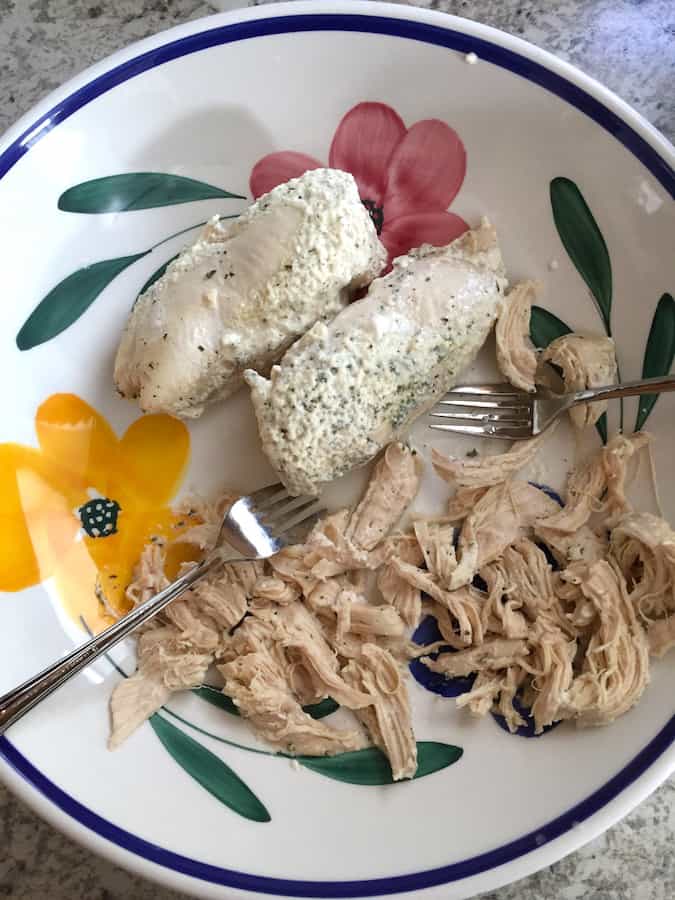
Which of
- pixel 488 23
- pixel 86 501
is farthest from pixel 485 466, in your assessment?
pixel 488 23

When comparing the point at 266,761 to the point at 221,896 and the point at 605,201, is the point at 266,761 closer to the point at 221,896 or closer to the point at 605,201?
the point at 221,896

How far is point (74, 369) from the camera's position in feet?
4.31

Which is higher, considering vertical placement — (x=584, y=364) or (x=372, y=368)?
(x=372, y=368)

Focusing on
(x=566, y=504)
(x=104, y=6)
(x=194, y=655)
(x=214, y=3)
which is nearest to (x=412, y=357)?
(x=566, y=504)

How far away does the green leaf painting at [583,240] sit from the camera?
128 centimetres

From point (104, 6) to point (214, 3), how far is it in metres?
0.20

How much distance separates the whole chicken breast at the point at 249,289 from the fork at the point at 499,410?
251 mm

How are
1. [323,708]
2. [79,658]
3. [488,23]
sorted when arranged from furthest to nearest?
[488,23], [323,708], [79,658]

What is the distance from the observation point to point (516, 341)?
51.2 inches

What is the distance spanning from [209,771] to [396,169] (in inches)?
39.1

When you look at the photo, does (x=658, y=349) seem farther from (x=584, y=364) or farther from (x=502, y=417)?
(x=502, y=417)

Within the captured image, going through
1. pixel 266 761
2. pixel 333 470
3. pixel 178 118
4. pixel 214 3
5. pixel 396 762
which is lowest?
pixel 396 762

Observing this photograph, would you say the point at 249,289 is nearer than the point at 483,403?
Yes

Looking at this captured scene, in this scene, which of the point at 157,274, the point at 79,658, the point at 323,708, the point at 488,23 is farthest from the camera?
the point at 488,23
